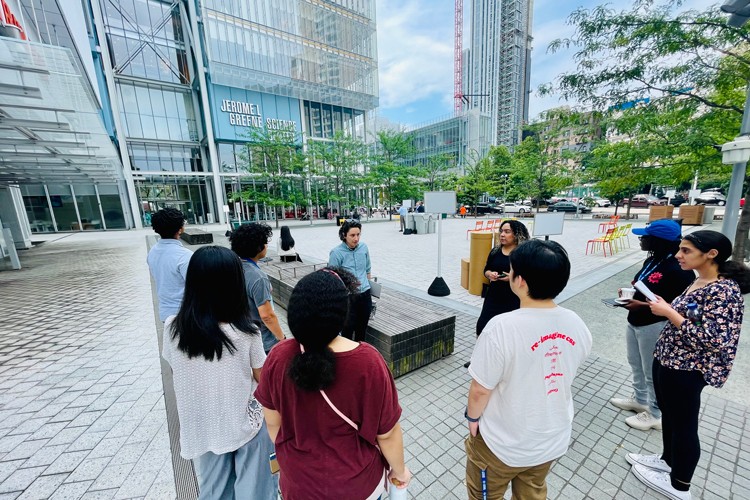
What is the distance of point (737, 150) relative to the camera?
162 inches

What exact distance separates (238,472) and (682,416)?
2.75 metres

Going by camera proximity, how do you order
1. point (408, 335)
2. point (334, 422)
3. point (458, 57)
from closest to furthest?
point (334, 422) → point (408, 335) → point (458, 57)

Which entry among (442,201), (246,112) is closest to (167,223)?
(442,201)

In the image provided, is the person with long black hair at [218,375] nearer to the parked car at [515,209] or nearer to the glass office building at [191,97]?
the glass office building at [191,97]

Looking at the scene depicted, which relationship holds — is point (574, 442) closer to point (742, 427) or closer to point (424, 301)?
point (742, 427)

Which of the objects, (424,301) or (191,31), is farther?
(191,31)

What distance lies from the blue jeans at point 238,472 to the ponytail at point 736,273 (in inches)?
117

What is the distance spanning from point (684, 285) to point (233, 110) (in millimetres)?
33251

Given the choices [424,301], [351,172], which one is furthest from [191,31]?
[424,301]

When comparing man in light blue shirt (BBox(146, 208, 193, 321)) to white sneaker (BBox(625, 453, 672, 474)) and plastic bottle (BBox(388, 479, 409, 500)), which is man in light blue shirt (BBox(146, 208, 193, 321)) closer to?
plastic bottle (BBox(388, 479, 409, 500))

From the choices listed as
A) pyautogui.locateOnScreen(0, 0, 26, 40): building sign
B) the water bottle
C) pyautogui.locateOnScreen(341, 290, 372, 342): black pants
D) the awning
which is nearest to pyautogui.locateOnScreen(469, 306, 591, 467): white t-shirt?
the water bottle

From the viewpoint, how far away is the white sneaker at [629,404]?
285 centimetres

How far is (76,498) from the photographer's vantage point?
214 centimetres

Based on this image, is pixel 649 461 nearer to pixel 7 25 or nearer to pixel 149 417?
pixel 149 417
